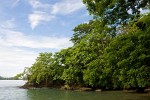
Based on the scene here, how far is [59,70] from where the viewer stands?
6012cm

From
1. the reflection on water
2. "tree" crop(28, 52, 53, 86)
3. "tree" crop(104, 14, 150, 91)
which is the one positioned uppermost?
"tree" crop(28, 52, 53, 86)

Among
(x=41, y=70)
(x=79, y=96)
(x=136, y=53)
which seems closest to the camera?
(x=136, y=53)

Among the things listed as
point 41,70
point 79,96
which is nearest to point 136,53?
point 79,96

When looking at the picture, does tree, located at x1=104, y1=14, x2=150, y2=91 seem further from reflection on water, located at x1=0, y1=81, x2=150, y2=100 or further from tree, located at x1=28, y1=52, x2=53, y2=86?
tree, located at x1=28, y1=52, x2=53, y2=86

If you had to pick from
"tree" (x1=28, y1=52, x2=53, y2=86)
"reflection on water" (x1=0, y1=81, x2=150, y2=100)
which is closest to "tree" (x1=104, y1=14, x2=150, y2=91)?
"reflection on water" (x1=0, y1=81, x2=150, y2=100)

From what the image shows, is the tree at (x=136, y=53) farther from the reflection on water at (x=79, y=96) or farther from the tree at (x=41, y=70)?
the tree at (x=41, y=70)

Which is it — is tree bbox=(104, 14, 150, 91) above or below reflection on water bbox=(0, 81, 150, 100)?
above

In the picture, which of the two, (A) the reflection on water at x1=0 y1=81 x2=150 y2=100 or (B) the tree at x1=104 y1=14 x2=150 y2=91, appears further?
(A) the reflection on water at x1=0 y1=81 x2=150 y2=100

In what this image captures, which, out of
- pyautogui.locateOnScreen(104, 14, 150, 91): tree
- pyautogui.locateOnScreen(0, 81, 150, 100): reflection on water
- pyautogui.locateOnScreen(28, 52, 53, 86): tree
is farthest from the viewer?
pyautogui.locateOnScreen(28, 52, 53, 86): tree

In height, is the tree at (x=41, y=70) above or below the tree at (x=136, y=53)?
above

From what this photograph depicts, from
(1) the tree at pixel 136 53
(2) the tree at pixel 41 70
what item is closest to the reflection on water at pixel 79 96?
(1) the tree at pixel 136 53

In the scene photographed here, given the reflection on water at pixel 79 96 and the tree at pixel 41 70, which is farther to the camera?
the tree at pixel 41 70

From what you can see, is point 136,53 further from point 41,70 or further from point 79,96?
point 41,70

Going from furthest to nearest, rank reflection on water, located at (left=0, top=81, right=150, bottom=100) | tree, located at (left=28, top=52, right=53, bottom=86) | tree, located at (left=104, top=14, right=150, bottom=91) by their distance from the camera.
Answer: tree, located at (left=28, top=52, right=53, bottom=86), reflection on water, located at (left=0, top=81, right=150, bottom=100), tree, located at (left=104, top=14, right=150, bottom=91)
